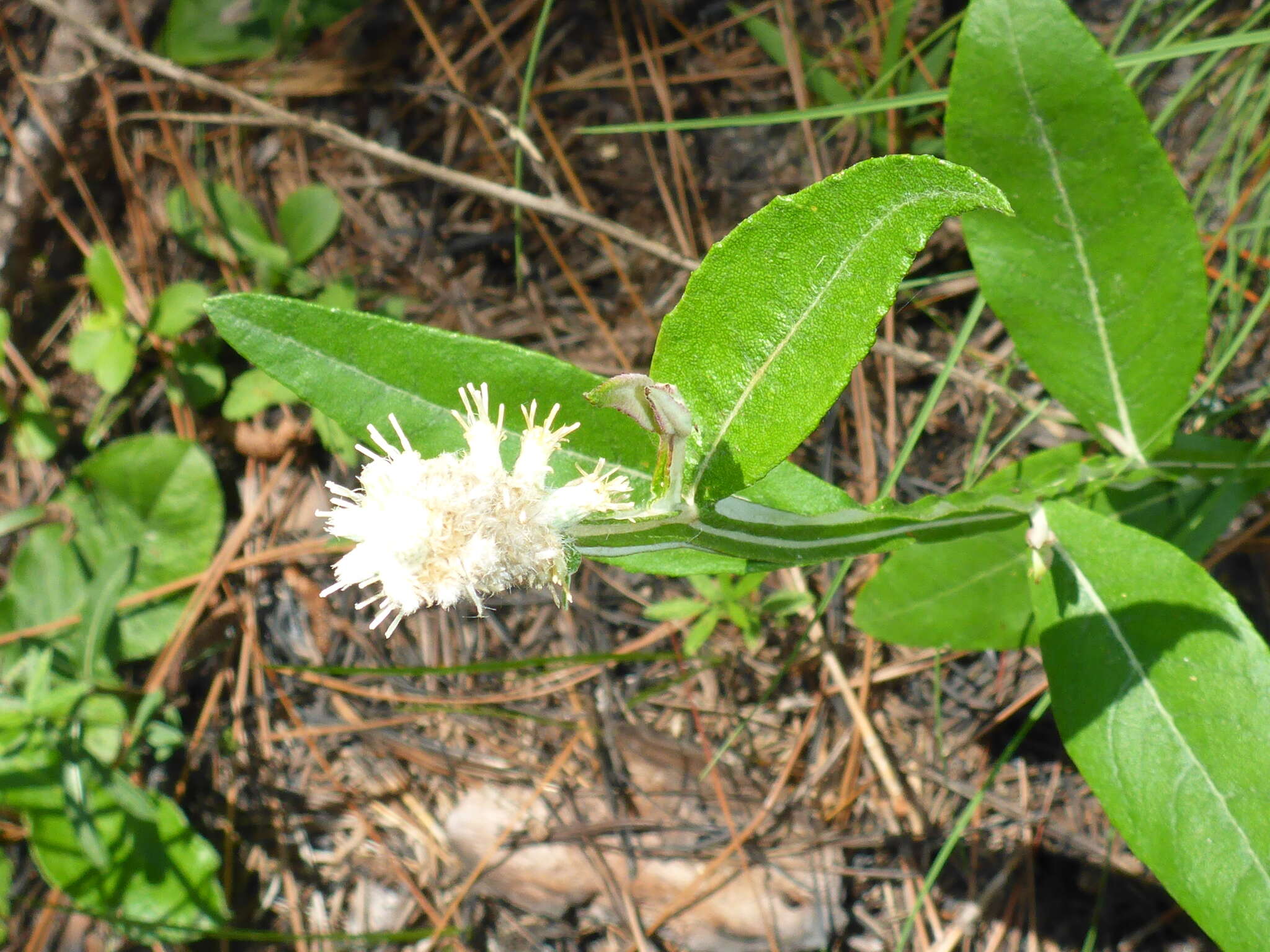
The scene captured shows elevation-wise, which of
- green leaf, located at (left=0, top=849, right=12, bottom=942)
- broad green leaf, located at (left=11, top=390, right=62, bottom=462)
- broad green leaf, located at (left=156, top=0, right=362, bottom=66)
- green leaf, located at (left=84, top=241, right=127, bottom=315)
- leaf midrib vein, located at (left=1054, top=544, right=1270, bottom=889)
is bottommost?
green leaf, located at (left=0, top=849, right=12, bottom=942)

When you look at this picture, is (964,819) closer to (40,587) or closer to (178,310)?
(178,310)

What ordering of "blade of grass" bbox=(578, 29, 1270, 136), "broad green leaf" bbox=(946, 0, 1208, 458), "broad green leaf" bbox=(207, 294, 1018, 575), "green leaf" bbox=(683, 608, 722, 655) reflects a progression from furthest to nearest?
1. "green leaf" bbox=(683, 608, 722, 655)
2. "blade of grass" bbox=(578, 29, 1270, 136)
3. "broad green leaf" bbox=(946, 0, 1208, 458)
4. "broad green leaf" bbox=(207, 294, 1018, 575)

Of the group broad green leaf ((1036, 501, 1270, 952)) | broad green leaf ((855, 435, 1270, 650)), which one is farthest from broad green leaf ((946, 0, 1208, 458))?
broad green leaf ((1036, 501, 1270, 952))

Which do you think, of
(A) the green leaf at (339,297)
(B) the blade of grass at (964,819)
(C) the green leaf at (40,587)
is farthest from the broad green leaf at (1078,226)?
(C) the green leaf at (40,587)

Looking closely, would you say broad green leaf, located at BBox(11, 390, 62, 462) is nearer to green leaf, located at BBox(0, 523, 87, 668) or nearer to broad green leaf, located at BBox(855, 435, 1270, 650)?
green leaf, located at BBox(0, 523, 87, 668)

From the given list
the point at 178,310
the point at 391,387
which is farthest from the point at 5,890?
the point at 391,387

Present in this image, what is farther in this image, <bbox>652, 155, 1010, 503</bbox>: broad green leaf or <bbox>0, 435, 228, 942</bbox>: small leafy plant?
<bbox>0, 435, 228, 942</bbox>: small leafy plant

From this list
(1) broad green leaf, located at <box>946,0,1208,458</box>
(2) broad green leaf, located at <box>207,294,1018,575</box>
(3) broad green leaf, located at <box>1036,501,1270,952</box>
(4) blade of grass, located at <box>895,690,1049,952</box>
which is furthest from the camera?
(4) blade of grass, located at <box>895,690,1049,952</box>
